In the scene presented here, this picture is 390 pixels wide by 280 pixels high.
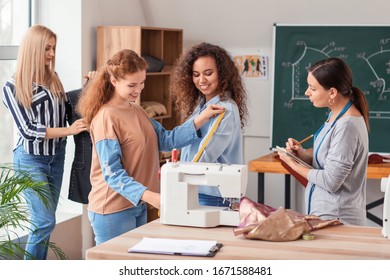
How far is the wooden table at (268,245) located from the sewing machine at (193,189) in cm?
3

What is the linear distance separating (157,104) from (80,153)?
1.36 meters

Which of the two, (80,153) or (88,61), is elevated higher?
(88,61)

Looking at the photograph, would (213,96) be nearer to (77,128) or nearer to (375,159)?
(77,128)

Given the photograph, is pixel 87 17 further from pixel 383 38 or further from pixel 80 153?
pixel 383 38

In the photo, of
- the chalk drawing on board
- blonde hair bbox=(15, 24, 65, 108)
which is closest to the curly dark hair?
blonde hair bbox=(15, 24, 65, 108)

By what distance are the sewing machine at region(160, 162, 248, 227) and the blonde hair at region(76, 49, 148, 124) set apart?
45 cm

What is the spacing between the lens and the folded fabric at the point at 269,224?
8.36 ft

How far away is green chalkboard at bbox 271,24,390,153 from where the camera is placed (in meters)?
5.59

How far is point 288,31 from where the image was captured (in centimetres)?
572

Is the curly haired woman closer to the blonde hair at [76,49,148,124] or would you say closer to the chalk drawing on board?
the blonde hair at [76,49,148,124]

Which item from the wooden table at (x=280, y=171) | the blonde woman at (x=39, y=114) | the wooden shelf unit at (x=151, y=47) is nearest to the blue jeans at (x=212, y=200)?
the blonde woman at (x=39, y=114)

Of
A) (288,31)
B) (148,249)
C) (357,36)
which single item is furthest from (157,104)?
(148,249)

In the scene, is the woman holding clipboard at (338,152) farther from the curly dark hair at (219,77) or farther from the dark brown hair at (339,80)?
the curly dark hair at (219,77)

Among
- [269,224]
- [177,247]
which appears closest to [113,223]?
[177,247]
